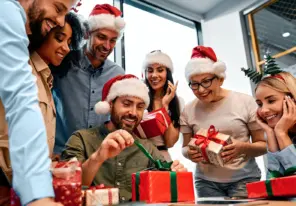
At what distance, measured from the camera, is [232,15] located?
3910mm

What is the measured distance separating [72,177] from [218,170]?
1.18 metres

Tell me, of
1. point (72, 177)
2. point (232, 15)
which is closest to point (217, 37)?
point (232, 15)

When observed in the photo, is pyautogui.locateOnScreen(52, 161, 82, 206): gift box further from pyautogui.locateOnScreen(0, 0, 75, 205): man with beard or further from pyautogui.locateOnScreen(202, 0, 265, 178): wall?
pyautogui.locateOnScreen(202, 0, 265, 178): wall

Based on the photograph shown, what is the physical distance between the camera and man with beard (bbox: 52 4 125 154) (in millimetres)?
1703

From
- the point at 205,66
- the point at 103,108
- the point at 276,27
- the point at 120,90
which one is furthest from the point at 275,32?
the point at 103,108

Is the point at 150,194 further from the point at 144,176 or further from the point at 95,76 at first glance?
the point at 95,76

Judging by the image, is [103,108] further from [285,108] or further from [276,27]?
[276,27]

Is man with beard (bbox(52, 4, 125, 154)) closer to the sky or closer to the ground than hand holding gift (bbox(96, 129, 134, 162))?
closer to the sky

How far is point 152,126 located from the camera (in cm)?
174

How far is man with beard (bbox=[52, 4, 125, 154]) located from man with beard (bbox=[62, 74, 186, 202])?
4.8 inches

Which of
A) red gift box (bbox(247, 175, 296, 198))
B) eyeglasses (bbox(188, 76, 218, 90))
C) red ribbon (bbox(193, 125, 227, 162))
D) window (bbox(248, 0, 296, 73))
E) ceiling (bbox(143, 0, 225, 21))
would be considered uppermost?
ceiling (bbox(143, 0, 225, 21))

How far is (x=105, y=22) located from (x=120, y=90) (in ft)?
1.72

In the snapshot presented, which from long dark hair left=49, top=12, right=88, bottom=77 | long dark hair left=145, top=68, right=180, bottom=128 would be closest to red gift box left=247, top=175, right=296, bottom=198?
long dark hair left=145, top=68, right=180, bottom=128

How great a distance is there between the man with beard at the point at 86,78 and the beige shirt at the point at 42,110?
451mm
